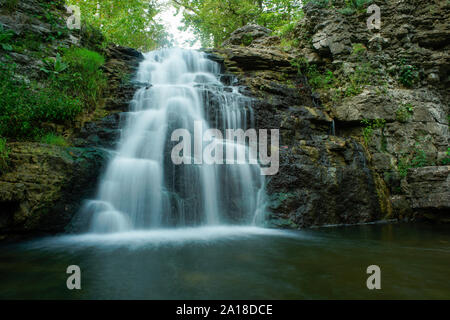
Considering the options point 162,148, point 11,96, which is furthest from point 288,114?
point 11,96

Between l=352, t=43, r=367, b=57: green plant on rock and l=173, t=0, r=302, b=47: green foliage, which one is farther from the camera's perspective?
l=173, t=0, r=302, b=47: green foliage

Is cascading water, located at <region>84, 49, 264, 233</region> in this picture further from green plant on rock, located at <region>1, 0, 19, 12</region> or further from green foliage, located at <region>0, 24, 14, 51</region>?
green plant on rock, located at <region>1, 0, 19, 12</region>

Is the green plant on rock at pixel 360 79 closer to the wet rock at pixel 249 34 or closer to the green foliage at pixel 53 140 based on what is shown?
the wet rock at pixel 249 34

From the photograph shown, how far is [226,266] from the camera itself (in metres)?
2.82

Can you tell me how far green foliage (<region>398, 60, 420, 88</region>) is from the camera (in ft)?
24.6

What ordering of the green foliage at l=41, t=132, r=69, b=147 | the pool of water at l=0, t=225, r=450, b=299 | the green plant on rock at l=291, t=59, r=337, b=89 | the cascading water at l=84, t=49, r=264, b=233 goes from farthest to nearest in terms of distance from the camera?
the green plant on rock at l=291, t=59, r=337, b=89 → the green foliage at l=41, t=132, r=69, b=147 → the cascading water at l=84, t=49, r=264, b=233 → the pool of water at l=0, t=225, r=450, b=299

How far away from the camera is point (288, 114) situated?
719 centimetres

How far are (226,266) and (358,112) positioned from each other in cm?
621

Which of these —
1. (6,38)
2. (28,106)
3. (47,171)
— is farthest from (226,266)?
(6,38)

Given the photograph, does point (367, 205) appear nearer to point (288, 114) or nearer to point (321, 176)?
point (321, 176)

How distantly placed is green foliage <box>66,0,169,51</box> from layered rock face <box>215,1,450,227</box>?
5308 mm

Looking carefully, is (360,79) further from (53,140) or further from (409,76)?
(53,140)

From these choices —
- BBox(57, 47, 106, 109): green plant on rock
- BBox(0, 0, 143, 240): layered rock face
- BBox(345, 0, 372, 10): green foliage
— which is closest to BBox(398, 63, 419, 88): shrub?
BBox(345, 0, 372, 10): green foliage

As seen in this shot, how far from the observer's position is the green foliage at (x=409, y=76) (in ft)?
24.6
